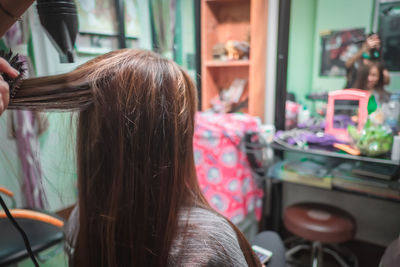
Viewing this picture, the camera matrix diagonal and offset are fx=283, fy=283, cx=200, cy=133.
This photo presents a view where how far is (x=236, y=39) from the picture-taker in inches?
62.1

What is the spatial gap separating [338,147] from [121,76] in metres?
1.13

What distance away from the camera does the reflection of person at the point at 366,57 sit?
3.86 ft

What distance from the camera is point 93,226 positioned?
0.60m

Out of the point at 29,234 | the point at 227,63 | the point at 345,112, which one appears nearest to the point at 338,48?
the point at 345,112

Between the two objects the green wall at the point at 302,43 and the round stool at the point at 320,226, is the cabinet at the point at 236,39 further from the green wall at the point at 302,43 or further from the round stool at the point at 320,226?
the round stool at the point at 320,226

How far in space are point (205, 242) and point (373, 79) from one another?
1041 millimetres

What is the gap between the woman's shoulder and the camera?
537 mm

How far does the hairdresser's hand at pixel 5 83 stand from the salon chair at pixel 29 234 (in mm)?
524

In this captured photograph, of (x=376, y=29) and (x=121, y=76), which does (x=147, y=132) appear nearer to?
(x=121, y=76)

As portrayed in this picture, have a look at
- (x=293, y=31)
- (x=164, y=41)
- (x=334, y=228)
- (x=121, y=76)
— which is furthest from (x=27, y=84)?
(x=334, y=228)

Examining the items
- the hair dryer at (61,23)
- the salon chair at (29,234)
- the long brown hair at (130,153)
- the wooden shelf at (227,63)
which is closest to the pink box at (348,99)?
the wooden shelf at (227,63)

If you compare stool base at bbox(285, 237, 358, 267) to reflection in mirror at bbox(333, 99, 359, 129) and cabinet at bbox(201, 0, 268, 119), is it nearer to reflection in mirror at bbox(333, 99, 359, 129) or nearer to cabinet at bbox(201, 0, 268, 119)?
reflection in mirror at bbox(333, 99, 359, 129)

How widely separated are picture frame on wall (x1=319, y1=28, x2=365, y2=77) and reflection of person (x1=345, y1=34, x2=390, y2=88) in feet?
0.06

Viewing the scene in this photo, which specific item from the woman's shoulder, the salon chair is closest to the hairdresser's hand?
the woman's shoulder
